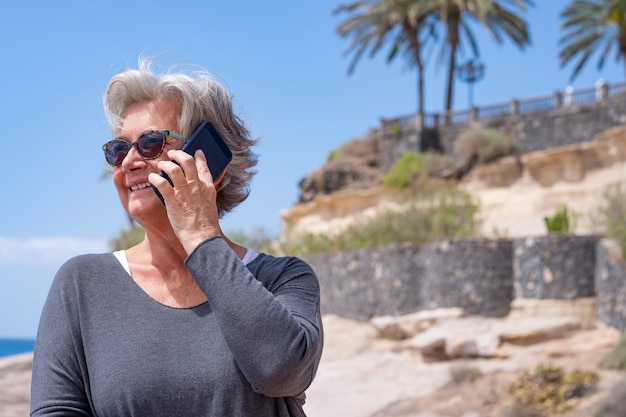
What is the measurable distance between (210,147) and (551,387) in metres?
9.94

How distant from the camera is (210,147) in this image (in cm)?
234

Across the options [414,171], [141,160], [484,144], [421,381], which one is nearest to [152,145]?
[141,160]

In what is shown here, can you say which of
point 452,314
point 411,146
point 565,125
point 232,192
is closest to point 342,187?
point 411,146

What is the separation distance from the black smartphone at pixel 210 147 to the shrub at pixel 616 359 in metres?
10.8

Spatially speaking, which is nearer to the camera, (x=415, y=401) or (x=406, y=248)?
(x=415, y=401)

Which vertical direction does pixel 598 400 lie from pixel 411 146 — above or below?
below

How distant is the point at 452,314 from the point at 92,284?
14778 millimetres

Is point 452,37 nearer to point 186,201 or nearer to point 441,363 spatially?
point 441,363

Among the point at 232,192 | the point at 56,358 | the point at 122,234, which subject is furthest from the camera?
the point at 122,234

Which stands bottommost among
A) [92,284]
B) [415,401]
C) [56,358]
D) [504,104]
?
[415,401]

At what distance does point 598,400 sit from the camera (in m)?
10.8

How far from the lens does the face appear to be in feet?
7.75

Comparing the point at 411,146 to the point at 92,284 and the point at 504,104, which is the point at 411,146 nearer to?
the point at 504,104

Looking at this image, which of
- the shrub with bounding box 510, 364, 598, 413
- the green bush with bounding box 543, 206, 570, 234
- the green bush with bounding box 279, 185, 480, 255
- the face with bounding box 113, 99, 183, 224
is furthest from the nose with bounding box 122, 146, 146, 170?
the green bush with bounding box 279, 185, 480, 255
